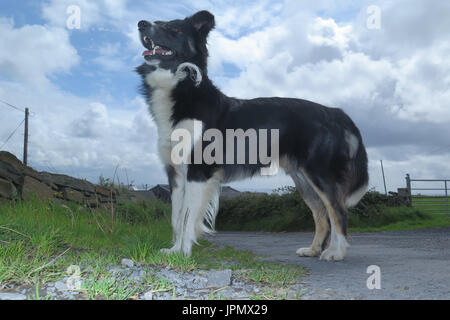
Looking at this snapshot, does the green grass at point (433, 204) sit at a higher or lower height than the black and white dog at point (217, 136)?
lower

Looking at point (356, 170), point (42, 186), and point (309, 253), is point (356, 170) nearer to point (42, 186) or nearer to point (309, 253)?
point (309, 253)

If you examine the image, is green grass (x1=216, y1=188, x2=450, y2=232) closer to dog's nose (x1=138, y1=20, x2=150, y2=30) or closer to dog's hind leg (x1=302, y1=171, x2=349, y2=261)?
dog's hind leg (x1=302, y1=171, x2=349, y2=261)

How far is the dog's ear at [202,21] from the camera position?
4.55 meters

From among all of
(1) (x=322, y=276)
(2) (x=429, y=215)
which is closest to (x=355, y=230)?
(2) (x=429, y=215)

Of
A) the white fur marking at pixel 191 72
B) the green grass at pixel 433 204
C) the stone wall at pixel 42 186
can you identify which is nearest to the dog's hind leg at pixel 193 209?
the white fur marking at pixel 191 72

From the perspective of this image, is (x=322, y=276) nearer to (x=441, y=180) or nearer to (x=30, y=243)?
(x=30, y=243)

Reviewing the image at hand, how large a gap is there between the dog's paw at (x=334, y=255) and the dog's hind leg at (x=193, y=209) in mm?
1510

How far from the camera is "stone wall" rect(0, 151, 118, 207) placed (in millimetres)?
8031

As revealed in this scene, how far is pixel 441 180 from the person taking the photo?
62.6ft

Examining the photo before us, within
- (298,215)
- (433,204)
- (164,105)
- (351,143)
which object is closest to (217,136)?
(164,105)

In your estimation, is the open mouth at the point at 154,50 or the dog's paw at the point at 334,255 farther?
the dog's paw at the point at 334,255

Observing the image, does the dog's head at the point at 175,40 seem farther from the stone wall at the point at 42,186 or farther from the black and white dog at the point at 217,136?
the stone wall at the point at 42,186

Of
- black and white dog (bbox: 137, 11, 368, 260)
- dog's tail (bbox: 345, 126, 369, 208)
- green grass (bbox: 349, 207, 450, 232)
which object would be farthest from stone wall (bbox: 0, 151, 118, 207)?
green grass (bbox: 349, 207, 450, 232)
